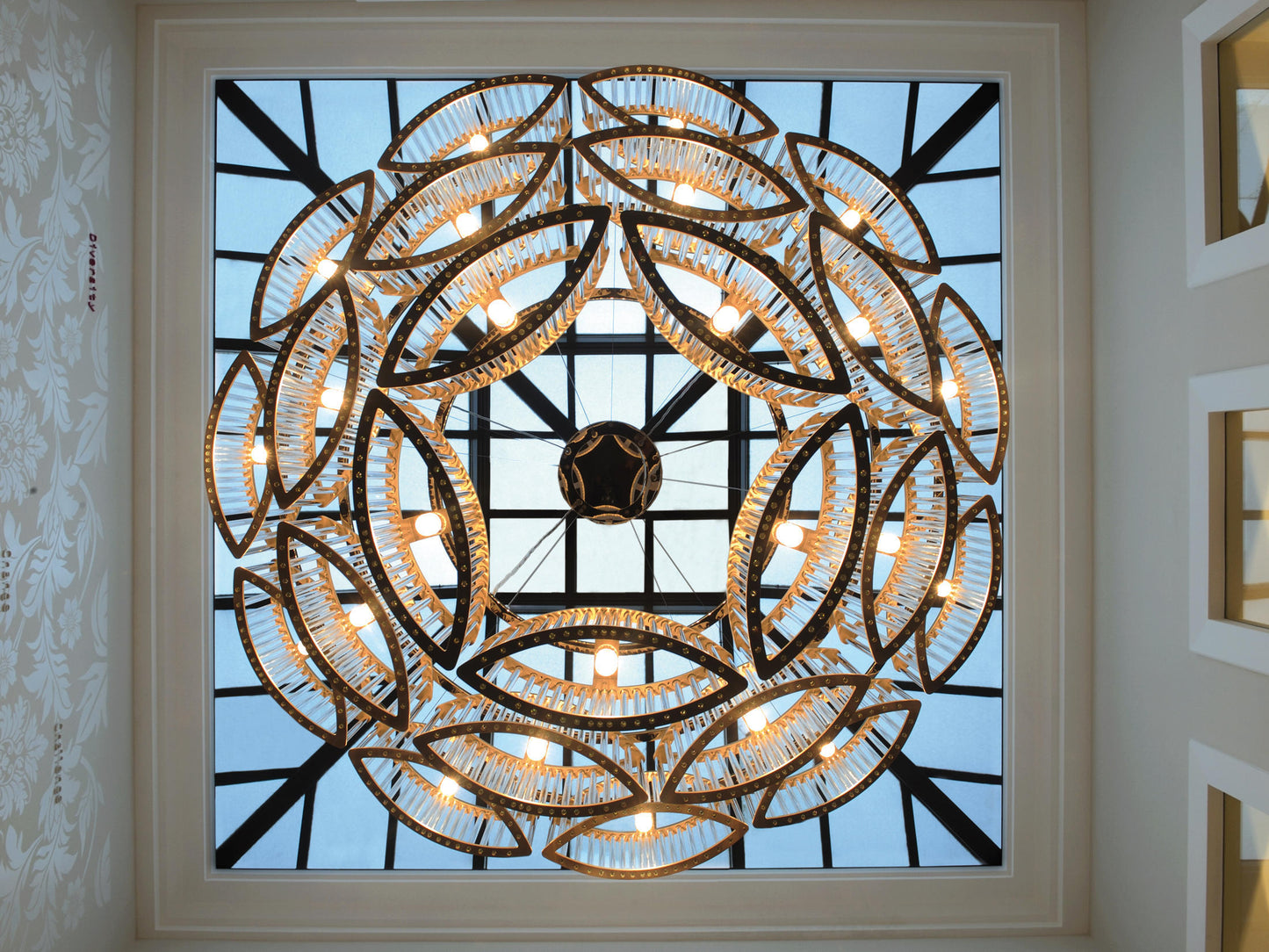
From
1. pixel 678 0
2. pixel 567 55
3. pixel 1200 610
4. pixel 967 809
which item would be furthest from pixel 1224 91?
pixel 967 809

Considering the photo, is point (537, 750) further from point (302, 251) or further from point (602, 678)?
point (302, 251)

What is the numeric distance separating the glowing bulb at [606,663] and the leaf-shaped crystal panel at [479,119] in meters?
1.06

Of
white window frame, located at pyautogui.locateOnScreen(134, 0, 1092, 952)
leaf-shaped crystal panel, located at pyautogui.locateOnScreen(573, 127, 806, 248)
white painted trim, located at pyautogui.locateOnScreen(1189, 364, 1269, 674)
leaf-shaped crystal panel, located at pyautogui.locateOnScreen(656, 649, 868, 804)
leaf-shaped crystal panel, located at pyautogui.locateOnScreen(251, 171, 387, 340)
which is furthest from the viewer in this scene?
white window frame, located at pyautogui.locateOnScreen(134, 0, 1092, 952)

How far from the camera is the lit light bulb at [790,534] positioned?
4.78 ft

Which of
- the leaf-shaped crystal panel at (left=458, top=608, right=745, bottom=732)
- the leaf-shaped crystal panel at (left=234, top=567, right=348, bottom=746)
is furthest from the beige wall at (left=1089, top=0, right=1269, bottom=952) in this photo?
the leaf-shaped crystal panel at (left=234, top=567, right=348, bottom=746)

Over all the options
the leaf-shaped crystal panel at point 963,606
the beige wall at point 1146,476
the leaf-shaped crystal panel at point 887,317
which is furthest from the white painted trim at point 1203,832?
the leaf-shaped crystal panel at point 887,317

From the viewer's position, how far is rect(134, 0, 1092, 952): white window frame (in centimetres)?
300

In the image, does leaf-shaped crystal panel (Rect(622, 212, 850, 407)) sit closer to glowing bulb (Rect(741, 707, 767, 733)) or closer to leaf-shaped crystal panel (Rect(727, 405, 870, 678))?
leaf-shaped crystal panel (Rect(727, 405, 870, 678))

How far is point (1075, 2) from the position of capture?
3.05 m

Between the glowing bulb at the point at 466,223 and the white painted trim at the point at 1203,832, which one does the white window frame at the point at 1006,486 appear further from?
the glowing bulb at the point at 466,223

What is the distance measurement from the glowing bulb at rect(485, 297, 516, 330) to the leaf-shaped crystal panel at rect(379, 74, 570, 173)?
0.97 feet

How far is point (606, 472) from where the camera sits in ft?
4.60

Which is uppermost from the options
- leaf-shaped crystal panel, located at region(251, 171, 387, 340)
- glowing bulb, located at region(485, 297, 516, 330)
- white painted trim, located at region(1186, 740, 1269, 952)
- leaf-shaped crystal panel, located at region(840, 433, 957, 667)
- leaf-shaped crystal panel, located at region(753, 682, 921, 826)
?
leaf-shaped crystal panel, located at region(251, 171, 387, 340)

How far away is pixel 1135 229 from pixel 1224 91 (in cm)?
54
